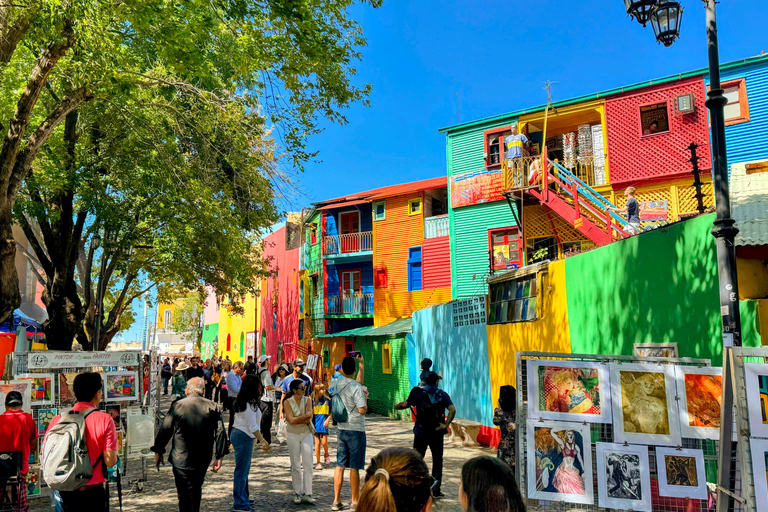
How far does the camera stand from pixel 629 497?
15.6 ft

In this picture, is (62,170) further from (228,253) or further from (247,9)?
(247,9)

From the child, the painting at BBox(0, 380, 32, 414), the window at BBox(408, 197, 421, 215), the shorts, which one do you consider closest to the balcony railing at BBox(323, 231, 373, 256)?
the window at BBox(408, 197, 421, 215)

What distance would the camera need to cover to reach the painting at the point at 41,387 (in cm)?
867

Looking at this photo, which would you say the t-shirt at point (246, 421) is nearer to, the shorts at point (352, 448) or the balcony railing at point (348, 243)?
the shorts at point (352, 448)

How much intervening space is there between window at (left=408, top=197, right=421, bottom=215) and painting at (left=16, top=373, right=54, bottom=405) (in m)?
20.1

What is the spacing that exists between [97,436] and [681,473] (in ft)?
15.0

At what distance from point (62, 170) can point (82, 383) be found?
10.5 meters

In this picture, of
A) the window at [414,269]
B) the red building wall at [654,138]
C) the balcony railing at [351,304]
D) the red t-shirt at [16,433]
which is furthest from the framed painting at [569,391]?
the balcony railing at [351,304]

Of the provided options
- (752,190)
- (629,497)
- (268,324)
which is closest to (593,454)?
(629,497)

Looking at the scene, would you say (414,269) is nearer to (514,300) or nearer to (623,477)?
(514,300)

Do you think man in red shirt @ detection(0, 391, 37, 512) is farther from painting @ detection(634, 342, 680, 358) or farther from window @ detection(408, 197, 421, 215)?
window @ detection(408, 197, 421, 215)

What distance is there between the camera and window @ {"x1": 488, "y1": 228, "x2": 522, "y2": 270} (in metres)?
20.6

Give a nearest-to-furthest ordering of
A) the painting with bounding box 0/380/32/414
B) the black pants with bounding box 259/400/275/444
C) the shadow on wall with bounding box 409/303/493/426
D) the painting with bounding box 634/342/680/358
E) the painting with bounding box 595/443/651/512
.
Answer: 1. the painting with bounding box 595/443/651/512
2. the painting with bounding box 634/342/680/358
3. the painting with bounding box 0/380/32/414
4. the black pants with bounding box 259/400/275/444
5. the shadow on wall with bounding box 409/303/493/426

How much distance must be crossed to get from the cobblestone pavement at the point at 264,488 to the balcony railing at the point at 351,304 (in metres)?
17.5
